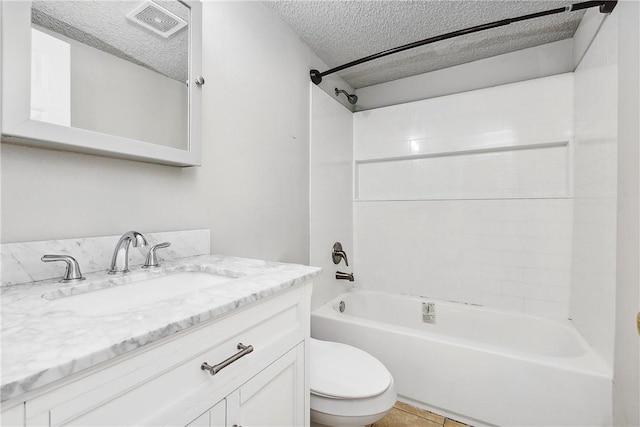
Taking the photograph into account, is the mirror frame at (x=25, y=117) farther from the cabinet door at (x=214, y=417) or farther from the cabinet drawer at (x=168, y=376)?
the cabinet door at (x=214, y=417)

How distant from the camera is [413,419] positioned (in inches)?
64.0

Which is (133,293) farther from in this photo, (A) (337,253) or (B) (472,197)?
(B) (472,197)

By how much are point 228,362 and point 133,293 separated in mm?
434

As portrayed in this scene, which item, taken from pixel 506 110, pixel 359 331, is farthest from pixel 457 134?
pixel 359 331

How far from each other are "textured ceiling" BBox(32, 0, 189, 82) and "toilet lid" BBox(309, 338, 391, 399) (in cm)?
135

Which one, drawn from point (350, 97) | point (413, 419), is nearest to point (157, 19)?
point (350, 97)

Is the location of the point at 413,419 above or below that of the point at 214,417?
below

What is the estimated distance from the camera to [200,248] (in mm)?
1248

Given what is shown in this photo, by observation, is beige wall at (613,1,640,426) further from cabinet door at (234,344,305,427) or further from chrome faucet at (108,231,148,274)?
chrome faucet at (108,231,148,274)

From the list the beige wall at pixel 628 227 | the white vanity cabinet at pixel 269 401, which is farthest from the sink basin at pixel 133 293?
the beige wall at pixel 628 227

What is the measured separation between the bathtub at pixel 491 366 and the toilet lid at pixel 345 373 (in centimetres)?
41

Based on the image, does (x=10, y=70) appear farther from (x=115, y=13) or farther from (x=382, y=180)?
(x=382, y=180)

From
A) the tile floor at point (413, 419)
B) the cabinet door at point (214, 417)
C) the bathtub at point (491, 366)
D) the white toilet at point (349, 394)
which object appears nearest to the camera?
the cabinet door at point (214, 417)

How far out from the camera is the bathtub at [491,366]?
134cm
